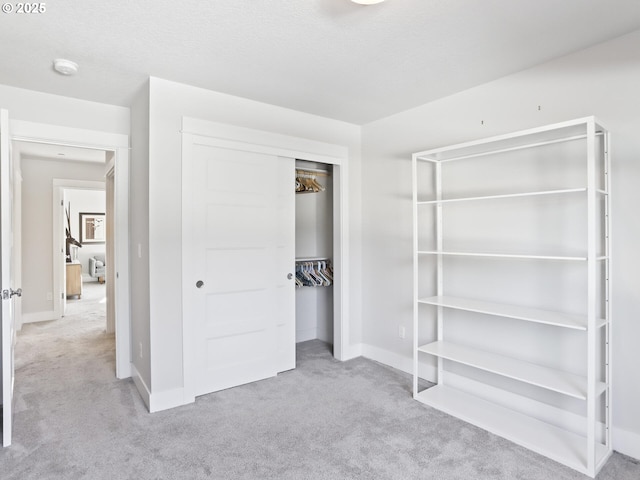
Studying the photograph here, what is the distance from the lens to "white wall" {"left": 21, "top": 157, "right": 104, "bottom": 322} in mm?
5398

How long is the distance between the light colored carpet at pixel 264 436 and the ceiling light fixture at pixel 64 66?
8.02ft

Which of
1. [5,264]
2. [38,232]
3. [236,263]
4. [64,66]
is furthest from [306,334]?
[38,232]

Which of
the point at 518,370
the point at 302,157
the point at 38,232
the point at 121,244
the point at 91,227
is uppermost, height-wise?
the point at 302,157

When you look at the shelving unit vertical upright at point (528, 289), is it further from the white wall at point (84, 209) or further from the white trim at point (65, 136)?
the white wall at point (84, 209)

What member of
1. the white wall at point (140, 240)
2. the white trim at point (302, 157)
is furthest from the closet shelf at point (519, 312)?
the white wall at point (140, 240)

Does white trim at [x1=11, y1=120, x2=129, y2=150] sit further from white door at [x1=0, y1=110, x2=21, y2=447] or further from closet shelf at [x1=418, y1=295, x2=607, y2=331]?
closet shelf at [x1=418, y1=295, x2=607, y2=331]

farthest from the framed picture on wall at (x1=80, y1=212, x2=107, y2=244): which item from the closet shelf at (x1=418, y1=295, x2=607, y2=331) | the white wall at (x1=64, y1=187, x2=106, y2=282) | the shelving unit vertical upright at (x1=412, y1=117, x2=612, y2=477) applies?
the closet shelf at (x1=418, y1=295, x2=607, y2=331)

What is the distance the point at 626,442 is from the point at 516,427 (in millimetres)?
576

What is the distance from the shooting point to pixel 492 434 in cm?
242

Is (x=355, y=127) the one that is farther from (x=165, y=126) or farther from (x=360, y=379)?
(x=360, y=379)

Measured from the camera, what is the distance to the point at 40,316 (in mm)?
5508

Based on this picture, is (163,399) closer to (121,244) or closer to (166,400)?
(166,400)

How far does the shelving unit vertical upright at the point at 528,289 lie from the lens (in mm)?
2209

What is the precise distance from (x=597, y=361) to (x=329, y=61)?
8.41 ft
